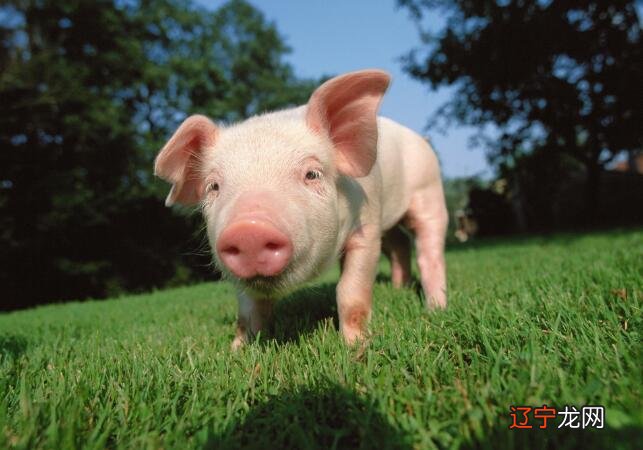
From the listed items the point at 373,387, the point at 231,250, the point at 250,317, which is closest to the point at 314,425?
the point at 373,387

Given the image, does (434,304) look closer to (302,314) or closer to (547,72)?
(302,314)

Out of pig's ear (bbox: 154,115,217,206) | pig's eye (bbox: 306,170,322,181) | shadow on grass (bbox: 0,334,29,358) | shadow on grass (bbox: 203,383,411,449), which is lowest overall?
shadow on grass (bbox: 0,334,29,358)

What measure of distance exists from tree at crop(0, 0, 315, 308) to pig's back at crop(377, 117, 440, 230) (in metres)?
7.61

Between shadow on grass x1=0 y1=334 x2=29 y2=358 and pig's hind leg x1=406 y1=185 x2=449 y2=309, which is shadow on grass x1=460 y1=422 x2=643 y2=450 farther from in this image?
shadow on grass x1=0 y1=334 x2=29 y2=358

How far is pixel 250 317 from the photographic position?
305cm

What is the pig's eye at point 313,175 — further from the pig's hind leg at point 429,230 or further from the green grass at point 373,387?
the pig's hind leg at point 429,230

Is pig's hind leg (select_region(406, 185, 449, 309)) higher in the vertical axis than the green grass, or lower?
higher

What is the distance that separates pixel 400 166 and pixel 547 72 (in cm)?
1522

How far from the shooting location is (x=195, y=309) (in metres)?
5.30

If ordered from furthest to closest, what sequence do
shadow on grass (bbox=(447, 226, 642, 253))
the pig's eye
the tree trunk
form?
Answer: the tree trunk → shadow on grass (bbox=(447, 226, 642, 253)) → the pig's eye

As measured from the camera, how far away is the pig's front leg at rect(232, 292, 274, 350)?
9.99ft

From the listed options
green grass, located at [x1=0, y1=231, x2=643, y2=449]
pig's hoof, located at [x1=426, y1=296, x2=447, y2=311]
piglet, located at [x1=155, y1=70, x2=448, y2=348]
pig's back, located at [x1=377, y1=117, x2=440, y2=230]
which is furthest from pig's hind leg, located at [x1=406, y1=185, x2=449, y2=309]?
green grass, located at [x1=0, y1=231, x2=643, y2=449]

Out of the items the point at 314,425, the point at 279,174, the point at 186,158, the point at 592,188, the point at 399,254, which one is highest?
the point at 592,188

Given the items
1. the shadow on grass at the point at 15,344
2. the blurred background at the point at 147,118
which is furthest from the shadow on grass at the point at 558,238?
the shadow on grass at the point at 15,344
